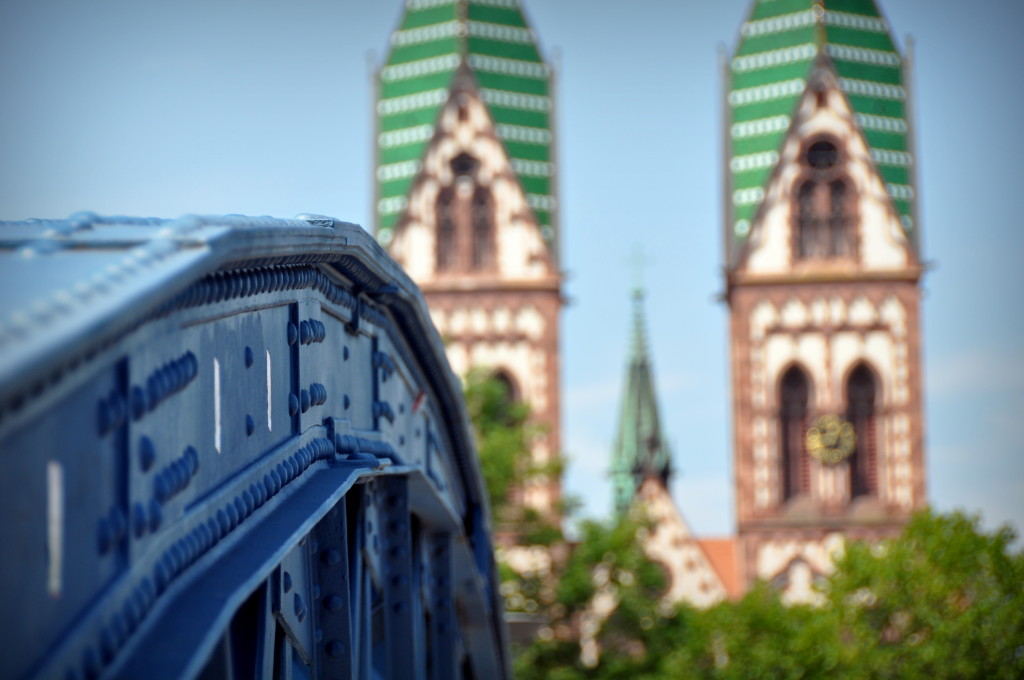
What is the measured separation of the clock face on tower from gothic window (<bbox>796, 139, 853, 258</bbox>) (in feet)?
12.0

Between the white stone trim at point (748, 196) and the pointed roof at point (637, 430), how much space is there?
8875mm

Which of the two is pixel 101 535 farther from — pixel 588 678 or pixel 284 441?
pixel 588 678

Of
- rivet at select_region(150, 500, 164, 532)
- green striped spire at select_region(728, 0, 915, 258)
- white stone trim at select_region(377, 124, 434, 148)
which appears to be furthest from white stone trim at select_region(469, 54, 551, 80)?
rivet at select_region(150, 500, 164, 532)

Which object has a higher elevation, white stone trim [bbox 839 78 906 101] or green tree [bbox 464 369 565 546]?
white stone trim [bbox 839 78 906 101]

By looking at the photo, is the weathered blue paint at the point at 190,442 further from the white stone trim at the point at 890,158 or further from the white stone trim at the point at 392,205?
the white stone trim at the point at 890,158

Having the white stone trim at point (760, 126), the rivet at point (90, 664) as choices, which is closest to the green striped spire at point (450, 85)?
the white stone trim at point (760, 126)

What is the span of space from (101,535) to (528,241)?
136 ft

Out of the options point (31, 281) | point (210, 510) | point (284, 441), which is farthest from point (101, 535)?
point (284, 441)

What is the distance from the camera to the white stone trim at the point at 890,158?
44.0 metres

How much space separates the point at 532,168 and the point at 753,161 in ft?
15.9

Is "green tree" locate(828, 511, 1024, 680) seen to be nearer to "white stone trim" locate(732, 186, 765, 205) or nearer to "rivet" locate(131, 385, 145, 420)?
"white stone trim" locate(732, 186, 765, 205)

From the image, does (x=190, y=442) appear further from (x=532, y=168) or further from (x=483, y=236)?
(x=532, y=168)

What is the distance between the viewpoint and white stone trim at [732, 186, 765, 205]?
43.5m

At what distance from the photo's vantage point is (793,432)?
141 ft
